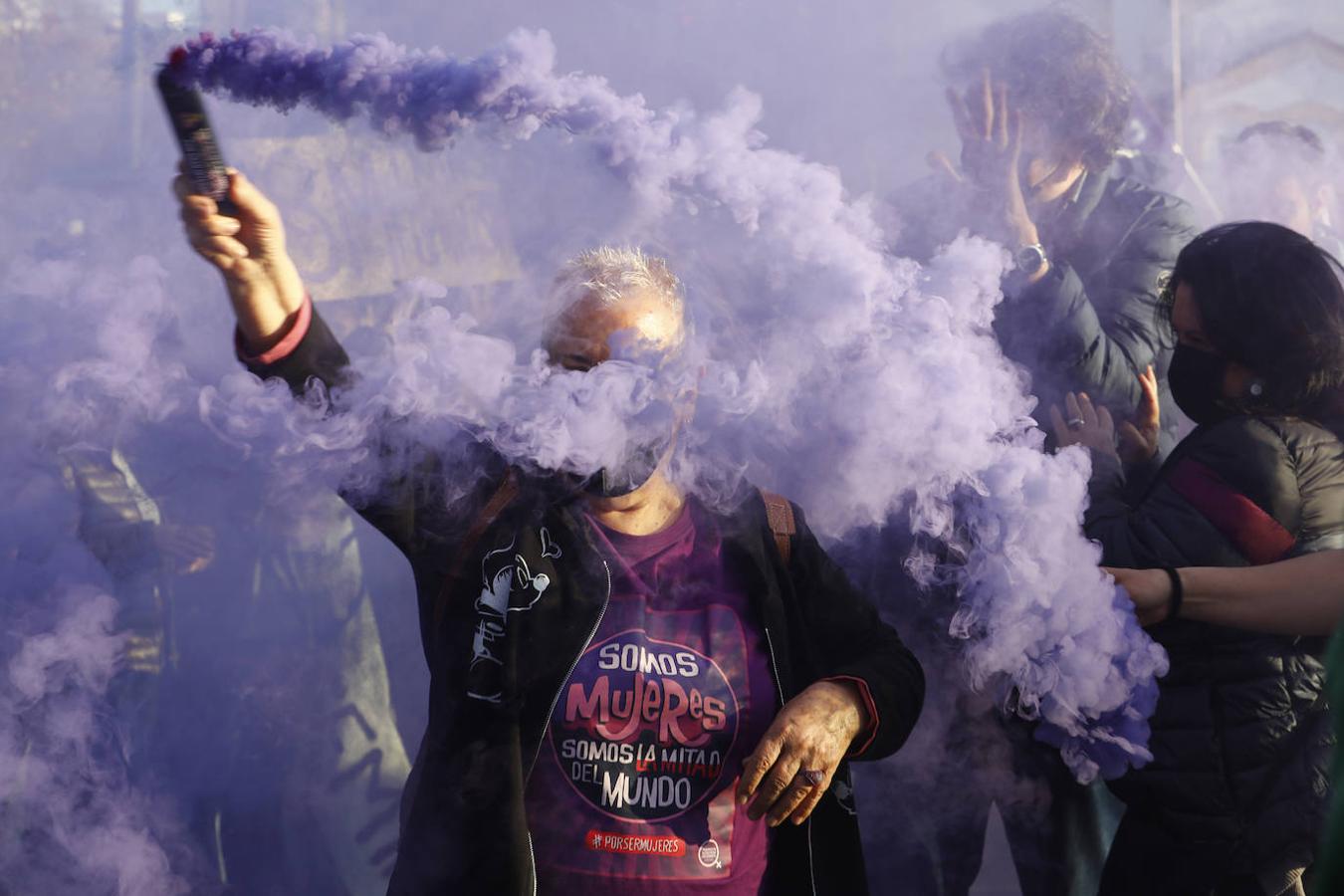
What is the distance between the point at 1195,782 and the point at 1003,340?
1.22 m

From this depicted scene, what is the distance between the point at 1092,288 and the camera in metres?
3.20

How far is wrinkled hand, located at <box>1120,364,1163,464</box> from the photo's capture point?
2.84 m

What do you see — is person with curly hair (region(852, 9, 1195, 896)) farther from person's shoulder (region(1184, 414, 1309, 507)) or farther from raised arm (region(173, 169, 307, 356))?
raised arm (region(173, 169, 307, 356))

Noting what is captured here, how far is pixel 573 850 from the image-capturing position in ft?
6.44

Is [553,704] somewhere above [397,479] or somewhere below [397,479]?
below

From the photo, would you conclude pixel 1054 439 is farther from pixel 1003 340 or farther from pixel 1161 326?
pixel 1161 326

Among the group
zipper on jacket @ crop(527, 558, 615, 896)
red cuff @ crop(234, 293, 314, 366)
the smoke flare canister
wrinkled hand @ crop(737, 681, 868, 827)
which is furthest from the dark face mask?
the smoke flare canister

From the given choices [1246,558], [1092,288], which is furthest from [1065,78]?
[1246,558]

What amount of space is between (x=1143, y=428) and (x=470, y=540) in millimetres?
1871

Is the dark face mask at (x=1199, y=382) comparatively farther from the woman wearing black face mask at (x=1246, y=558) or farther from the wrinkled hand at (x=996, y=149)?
the wrinkled hand at (x=996, y=149)

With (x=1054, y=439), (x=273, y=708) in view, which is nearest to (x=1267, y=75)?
(x=1054, y=439)

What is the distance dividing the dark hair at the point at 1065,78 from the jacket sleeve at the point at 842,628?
1.64 metres

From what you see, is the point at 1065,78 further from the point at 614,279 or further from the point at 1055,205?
the point at 614,279

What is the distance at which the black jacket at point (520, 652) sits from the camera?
198 cm
